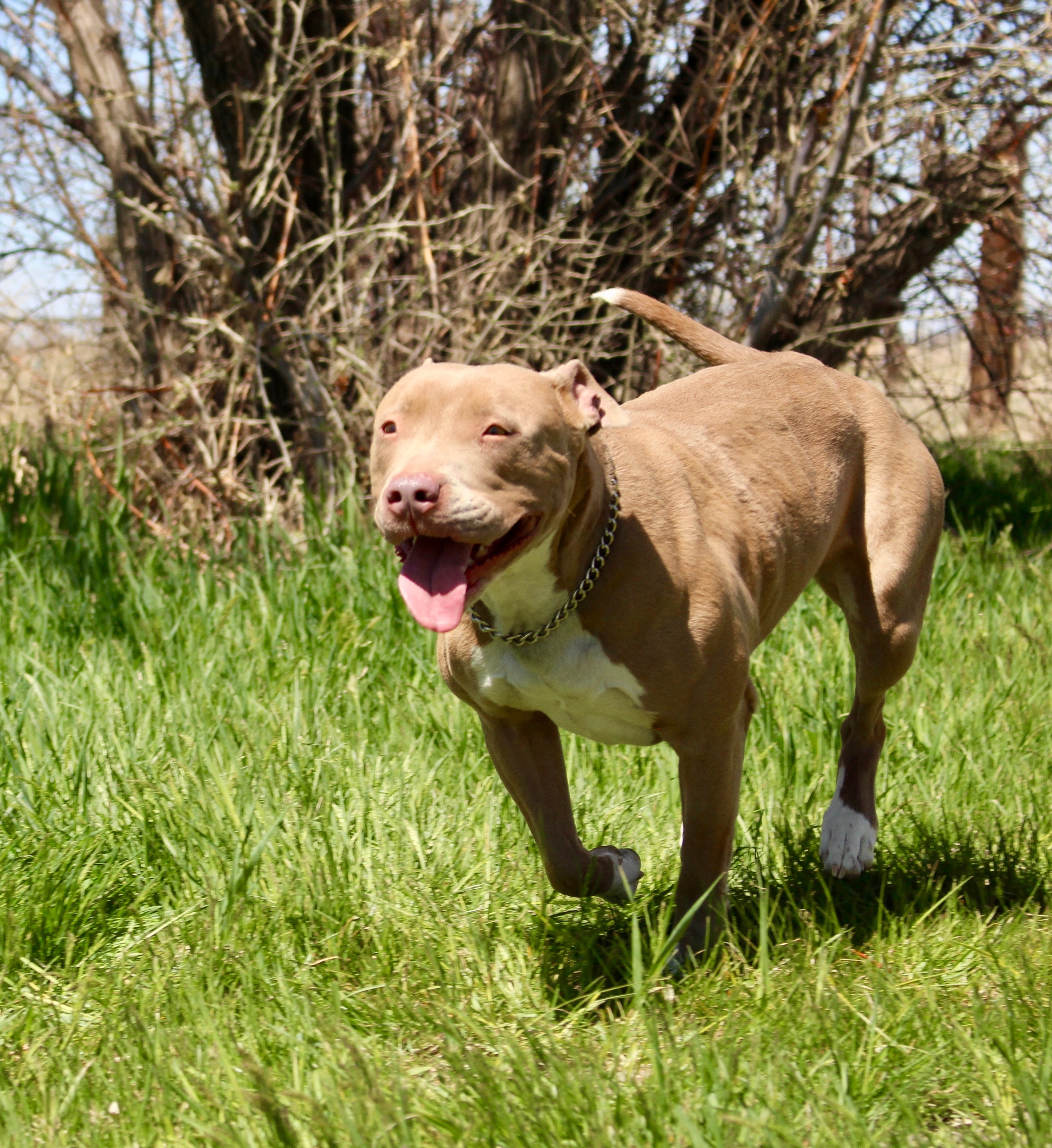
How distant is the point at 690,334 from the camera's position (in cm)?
376

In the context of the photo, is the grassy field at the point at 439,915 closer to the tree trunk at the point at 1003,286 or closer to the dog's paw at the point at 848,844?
the dog's paw at the point at 848,844

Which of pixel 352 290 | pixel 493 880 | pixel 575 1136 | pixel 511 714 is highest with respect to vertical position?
pixel 352 290

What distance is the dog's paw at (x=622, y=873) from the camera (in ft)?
9.68

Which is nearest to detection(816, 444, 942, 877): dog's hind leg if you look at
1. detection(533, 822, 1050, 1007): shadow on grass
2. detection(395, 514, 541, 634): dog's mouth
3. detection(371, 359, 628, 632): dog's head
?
detection(533, 822, 1050, 1007): shadow on grass

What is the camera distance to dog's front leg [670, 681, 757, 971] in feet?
9.11

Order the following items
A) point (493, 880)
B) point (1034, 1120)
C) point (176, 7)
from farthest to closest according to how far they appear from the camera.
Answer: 1. point (176, 7)
2. point (493, 880)
3. point (1034, 1120)

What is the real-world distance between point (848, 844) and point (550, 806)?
81cm

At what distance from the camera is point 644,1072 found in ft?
7.97

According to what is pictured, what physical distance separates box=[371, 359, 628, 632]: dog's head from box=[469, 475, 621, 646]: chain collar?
0.16m

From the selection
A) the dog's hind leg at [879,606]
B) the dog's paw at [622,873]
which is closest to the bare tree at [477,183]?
the dog's hind leg at [879,606]

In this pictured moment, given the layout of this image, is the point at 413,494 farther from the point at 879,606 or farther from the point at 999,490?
the point at 999,490

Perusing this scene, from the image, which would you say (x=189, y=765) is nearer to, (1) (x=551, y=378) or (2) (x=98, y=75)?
(1) (x=551, y=378)

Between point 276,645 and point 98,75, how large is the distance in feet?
11.2

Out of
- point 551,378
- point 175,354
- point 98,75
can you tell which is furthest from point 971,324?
point 551,378
